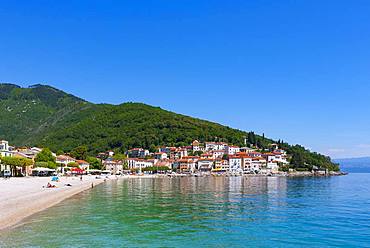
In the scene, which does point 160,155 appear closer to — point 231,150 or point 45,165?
point 231,150

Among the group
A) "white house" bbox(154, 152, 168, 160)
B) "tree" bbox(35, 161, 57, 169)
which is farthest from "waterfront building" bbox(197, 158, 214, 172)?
"tree" bbox(35, 161, 57, 169)

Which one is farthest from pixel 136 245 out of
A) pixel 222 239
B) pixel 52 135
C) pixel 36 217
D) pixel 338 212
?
pixel 52 135

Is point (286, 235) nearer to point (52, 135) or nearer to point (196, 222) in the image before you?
point (196, 222)

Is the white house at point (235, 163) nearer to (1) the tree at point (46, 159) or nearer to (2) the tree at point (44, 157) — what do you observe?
(2) the tree at point (44, 157)

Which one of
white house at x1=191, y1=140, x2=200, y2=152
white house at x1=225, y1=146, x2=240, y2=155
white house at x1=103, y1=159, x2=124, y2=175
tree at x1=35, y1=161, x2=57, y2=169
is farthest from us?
white house at x1=191, y1=140, x2=200, y2=152

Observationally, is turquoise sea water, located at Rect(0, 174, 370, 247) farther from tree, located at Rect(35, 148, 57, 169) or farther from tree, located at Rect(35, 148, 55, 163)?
tree, located at Rect(35, 148, 55, 163)

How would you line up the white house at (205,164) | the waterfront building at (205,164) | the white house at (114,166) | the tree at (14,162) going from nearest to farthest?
the tree at (14,162) < the white house at (114,166) < the white house at (205,164) < the waterfront building at (205,164)

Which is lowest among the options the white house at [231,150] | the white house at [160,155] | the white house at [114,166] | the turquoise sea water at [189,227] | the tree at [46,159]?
the turquoise sea water at [189,227]

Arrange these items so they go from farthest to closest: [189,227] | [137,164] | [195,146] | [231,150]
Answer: [195,146]
[231,150]
[137,164]
[189,227]

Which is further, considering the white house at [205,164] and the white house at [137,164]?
the white house at [205,164]

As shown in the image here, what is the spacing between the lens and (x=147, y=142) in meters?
178

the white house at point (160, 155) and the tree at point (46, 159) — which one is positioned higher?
the white house at point (160, 155)

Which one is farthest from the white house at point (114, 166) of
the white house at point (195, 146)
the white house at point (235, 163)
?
the white house at point (235, 163)

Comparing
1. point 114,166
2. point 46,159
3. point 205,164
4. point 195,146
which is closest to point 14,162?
point 46,159
